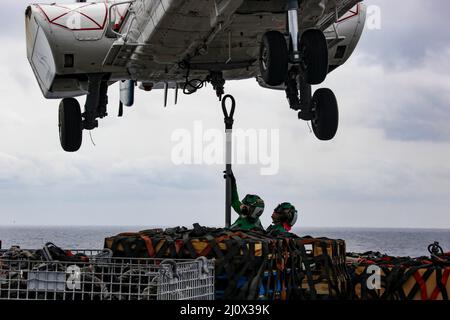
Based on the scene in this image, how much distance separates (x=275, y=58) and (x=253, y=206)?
13.5ft

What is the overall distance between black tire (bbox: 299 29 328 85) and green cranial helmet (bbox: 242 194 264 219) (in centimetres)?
393

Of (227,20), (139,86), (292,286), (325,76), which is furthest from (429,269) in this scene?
(139,86)

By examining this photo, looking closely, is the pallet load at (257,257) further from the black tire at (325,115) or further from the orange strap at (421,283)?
the black tire at (325,115)

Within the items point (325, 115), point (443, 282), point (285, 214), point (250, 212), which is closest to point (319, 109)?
point (325, 115)

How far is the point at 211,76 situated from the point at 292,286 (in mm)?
9916

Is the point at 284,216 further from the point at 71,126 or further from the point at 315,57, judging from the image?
the point at 71,126

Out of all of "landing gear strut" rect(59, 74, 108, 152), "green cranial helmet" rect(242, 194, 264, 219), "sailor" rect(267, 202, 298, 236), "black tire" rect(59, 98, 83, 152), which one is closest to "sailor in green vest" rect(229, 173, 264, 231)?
"green cranial helmet" rect(242, 194, 264, 219)

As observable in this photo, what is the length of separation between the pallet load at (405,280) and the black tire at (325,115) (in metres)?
6.63

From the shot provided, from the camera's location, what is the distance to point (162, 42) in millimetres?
15102

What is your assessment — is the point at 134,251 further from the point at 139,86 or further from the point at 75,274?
the point at 139,86

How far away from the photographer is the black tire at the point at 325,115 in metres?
14.8

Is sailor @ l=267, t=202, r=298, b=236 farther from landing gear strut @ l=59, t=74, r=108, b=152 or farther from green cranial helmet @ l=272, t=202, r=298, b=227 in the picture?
landing gear strut @ l=59, t=74, r=108, b=152

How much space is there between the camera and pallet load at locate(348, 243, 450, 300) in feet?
25.2
